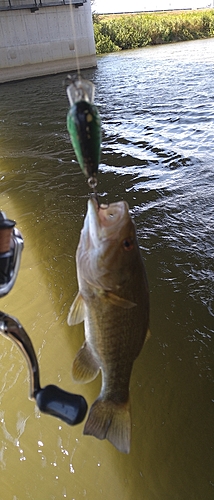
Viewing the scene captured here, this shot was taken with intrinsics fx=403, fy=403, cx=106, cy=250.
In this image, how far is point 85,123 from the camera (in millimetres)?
1499

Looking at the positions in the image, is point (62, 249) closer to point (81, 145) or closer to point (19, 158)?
point (81, 145)

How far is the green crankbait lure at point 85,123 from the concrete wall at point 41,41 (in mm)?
27740

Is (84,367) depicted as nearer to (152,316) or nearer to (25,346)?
(25,346)

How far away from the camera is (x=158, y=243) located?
5.79m

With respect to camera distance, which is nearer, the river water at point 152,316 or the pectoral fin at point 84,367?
the pectoral fin at point 84,367

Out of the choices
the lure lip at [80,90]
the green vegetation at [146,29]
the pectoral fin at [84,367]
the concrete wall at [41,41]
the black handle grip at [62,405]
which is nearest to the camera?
the lure lip at [80,90]

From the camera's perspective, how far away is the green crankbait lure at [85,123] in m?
1.45

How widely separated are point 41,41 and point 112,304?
30.3 meters

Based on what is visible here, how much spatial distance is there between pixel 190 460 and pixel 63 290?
96.0 inches

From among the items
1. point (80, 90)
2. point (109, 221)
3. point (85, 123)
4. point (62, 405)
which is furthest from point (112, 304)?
point (80, 90)

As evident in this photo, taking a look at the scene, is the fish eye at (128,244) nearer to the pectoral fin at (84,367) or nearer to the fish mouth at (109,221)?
the fish mouth at (109,221)

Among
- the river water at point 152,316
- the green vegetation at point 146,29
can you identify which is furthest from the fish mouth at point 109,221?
the green vegetation at point 146,29

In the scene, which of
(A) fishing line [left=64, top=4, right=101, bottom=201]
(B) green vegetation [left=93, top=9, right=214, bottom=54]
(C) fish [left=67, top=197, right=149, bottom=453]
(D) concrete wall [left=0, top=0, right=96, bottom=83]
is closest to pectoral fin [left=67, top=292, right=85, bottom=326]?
(C) fish [left=67, top=197, right=149, bottom=453]

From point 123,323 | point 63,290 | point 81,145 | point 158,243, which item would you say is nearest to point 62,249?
point 63,290
